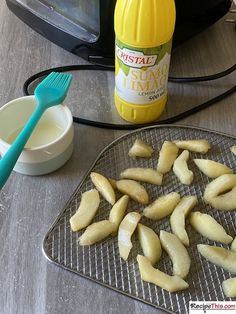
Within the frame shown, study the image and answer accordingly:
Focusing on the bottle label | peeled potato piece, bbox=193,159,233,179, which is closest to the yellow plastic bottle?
the bottle label

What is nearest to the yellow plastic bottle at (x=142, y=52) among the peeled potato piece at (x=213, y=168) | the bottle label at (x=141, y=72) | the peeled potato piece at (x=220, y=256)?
the bottle label at (x=141, y=72)

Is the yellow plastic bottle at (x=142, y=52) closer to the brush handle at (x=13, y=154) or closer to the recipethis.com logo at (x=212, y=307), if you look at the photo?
the brush handle at (x=13, y=154)

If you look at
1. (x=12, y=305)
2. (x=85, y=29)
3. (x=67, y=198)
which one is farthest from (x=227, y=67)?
(x=12, y=305)

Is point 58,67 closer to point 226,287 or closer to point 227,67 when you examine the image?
point 227,67

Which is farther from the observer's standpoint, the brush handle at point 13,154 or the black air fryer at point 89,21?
the black air fryer at point 89,21

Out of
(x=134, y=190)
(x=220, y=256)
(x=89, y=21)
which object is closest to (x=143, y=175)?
(x=134, y=190)

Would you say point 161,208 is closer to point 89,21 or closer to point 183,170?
point 183,170

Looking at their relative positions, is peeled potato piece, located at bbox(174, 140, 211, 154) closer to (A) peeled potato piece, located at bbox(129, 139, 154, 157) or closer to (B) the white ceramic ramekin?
(A) peeled potato piece, located at bbox(129, 139, 154, 157)
